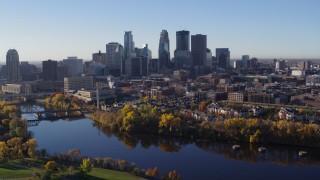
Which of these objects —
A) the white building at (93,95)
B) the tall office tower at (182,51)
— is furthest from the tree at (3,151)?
the tall office tower at (182,51)

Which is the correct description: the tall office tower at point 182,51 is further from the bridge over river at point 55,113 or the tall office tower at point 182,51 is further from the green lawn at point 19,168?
the green lawn at point 19,168

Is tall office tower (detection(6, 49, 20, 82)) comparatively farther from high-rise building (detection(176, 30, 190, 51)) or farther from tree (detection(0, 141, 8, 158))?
tree (detection(0, 141, 8, 158))

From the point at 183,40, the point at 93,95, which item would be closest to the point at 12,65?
the point at 93,95

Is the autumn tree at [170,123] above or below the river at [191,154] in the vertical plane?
above

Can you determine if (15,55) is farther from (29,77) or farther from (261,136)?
(261,136)

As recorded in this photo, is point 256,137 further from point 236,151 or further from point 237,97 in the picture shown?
point 237,97

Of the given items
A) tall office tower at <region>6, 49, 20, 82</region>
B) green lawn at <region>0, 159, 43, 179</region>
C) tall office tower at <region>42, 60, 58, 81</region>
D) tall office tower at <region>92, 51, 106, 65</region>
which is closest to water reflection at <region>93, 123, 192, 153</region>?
green lawn at <region>0, 159, 43, 179</region>

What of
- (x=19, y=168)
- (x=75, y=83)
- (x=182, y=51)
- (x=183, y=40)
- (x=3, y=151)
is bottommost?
(x=19, y=168)

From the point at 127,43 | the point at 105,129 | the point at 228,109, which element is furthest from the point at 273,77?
the point at 127,43
